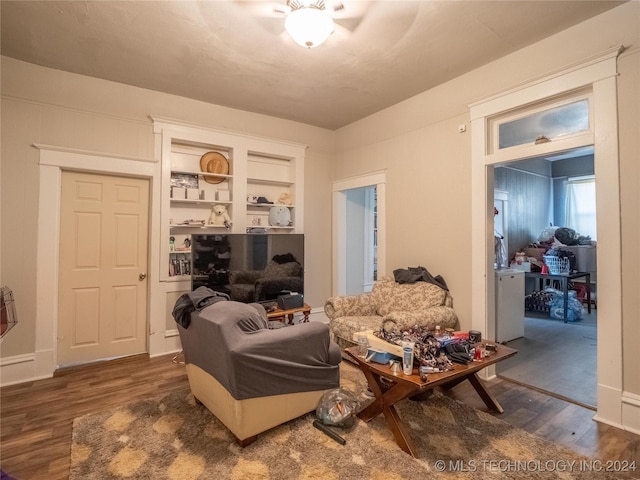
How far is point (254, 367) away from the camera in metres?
1.92

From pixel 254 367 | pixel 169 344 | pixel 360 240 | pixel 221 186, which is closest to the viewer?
pixel 254 367

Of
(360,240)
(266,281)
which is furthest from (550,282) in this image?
(266,281)

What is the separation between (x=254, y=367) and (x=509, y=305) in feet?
11.5

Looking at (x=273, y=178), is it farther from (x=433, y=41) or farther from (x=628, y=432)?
(x=628, y=432)

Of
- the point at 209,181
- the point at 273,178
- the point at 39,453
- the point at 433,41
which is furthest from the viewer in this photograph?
the point at 273,178

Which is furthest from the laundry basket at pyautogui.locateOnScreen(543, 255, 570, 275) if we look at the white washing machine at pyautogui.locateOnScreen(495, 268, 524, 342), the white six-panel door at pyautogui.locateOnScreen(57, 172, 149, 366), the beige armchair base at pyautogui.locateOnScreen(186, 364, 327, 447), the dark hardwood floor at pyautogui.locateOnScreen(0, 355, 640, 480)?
the white six-panel door at pyautogui.locateOnScreen(57, 172, 149, 366)

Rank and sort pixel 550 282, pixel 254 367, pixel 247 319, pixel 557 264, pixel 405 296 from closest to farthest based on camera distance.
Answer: pixel 254 367 < pixel 247 319 < pixel 405 296 < pixel 557 264 < pixel 550 282

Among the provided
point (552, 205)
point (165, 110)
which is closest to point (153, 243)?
point (165, 110)

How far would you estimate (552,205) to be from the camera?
22.4 ft

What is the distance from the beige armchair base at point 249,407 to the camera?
1948 mm

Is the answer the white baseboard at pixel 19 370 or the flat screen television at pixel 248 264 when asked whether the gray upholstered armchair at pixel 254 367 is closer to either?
the flat screen television at pixel 248 264

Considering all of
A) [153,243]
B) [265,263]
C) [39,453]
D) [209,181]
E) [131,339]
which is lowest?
[39,453]

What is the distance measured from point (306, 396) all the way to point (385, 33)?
2.85 m

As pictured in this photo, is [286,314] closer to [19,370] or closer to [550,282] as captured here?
[19,370]
